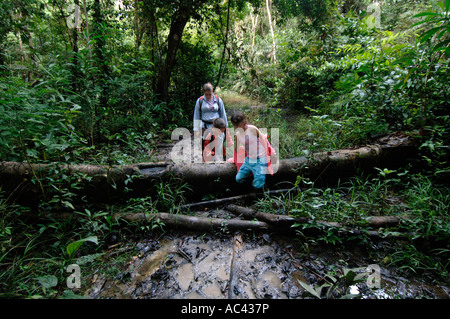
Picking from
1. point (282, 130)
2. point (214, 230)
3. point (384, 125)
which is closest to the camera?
point (214, 230)

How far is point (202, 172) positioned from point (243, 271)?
163 cm

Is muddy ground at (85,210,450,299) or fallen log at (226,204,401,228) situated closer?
muddy ground at (85,210,450,299)

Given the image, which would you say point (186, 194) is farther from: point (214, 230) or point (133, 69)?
point (133, 69)

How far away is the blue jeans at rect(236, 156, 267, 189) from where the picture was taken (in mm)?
3141

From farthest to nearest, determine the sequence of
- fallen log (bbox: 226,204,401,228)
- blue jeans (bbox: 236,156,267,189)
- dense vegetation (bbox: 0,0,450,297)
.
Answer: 1. blue jeans (bbox: 236,156,267,189)
2. fallen log (bbox: 226,204,401,228)
3. dense vegetation (bbox: 0,0,450,297)

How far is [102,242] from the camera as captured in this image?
2.47 meters

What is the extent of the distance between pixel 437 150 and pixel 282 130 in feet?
10.1

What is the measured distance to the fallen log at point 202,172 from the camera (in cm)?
265

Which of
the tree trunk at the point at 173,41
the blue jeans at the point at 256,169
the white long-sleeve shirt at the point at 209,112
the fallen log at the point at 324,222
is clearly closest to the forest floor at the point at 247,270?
Answer: the fallen log at the point at 324,222

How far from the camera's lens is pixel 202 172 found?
132 inches

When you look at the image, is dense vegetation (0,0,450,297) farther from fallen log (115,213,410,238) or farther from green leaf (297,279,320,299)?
green leaf (297,279,320,299)

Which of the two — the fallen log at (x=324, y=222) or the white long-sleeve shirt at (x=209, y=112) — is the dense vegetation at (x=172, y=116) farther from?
the white long-sleeve shirt at (x=209, y=112)

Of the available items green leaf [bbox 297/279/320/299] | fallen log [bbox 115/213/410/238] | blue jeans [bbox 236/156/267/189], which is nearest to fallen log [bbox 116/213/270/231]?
fallen log [bbox 115/213/410/238]
